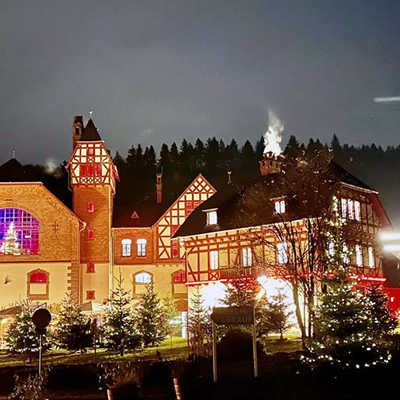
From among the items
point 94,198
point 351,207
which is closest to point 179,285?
point 94,198

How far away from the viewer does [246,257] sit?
145ft

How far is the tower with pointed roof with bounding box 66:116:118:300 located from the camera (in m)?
54.1

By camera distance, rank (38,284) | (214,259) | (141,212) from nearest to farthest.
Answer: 1. (214,259)
2. (38,284)
3. (141,212)

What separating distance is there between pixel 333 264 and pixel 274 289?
1889 centimetres

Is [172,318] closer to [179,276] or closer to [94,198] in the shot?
[179,276]

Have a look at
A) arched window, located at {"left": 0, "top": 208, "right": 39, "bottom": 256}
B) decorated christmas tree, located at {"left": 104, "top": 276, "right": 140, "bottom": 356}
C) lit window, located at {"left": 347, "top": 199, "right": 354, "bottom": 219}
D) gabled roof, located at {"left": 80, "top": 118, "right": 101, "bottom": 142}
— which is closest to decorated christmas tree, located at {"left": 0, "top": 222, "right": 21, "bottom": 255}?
arched window, located at {"left": 0, "top": 208, "right": 39, "bottom": 256}

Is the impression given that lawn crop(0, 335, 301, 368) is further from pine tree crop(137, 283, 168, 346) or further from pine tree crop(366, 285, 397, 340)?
pine tree crop(366, 285, 397, 340)

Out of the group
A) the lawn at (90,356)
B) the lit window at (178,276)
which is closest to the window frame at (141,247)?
the lit window at (178,276)

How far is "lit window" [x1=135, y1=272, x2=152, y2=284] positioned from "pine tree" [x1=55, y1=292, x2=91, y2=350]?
59.7 feet

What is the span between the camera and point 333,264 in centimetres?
2286

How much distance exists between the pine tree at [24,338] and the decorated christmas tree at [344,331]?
17.7m

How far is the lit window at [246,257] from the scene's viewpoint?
44.0m

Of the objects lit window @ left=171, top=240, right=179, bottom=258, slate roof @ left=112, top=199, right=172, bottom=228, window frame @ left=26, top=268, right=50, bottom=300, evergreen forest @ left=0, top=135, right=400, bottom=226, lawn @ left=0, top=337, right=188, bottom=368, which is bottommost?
lawn @ left=0, top=337, right=188, bottom=368

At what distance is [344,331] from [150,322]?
1586 cm
